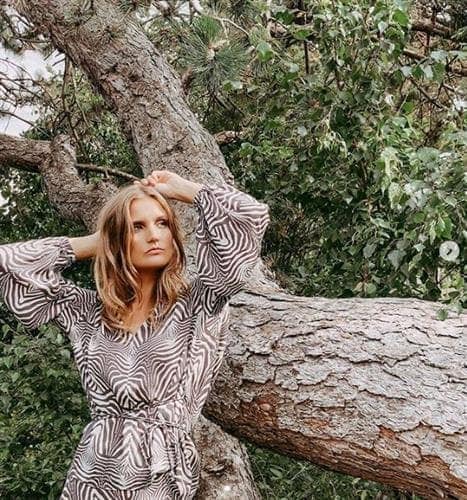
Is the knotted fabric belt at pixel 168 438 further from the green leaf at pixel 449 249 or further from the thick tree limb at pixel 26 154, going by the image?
the thick tree limb at pixel 26 154

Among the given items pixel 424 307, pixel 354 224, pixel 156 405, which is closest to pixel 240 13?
pixel 354 224

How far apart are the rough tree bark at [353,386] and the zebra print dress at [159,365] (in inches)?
6.7

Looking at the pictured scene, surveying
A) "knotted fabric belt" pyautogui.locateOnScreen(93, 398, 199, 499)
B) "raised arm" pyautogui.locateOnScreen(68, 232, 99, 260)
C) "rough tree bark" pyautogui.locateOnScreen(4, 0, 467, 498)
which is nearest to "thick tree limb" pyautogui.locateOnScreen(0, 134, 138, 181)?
"rough tree bark" pyautogui.locateOnScreen(4, 0, 467, 498)

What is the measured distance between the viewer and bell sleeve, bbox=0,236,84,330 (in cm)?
198

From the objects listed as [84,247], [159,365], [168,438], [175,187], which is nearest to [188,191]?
[175,187]

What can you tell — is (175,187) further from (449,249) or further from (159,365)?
(449,249)

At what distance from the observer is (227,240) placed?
73.7 inches

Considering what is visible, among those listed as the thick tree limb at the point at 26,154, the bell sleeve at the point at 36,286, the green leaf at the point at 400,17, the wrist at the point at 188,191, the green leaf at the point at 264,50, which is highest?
the green leaf at the point at 400,17

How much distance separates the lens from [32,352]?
3.15 m

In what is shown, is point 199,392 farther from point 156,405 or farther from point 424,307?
point 424,307

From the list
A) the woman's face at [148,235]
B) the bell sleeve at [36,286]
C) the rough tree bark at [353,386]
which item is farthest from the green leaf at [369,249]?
the bell sleeve at [36,286]

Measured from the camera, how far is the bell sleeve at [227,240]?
73.5 inches

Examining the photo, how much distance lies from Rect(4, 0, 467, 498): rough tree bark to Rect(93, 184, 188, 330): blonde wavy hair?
0.29 m

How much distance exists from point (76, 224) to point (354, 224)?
1.53 meters
